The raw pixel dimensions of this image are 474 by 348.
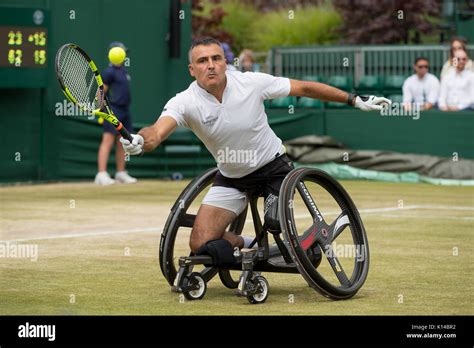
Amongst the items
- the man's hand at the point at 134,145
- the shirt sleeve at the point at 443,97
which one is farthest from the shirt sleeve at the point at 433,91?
the man's hand at the point at 134,145

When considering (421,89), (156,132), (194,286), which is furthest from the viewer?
(421,89)

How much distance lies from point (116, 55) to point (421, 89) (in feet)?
15.7

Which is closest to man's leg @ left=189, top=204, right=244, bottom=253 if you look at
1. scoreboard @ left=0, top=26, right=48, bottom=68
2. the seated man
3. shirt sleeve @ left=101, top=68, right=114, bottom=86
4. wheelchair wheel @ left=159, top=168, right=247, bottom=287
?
the seated man

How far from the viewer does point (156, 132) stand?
8.43 meters

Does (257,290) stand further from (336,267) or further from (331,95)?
(331,95)

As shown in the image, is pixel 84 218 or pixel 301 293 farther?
pixel 84 218

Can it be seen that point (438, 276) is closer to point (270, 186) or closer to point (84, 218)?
point (270, 186)

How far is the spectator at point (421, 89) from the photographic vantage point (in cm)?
2014

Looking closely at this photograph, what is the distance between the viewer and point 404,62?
2527cm

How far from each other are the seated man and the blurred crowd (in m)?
10.6

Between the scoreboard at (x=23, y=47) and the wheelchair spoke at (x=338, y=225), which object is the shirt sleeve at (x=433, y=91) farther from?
the wheelchair spoke at (x=338, y=225)

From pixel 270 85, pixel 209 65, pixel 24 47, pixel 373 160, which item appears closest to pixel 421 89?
pixel 373 160

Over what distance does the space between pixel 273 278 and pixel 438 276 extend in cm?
128
